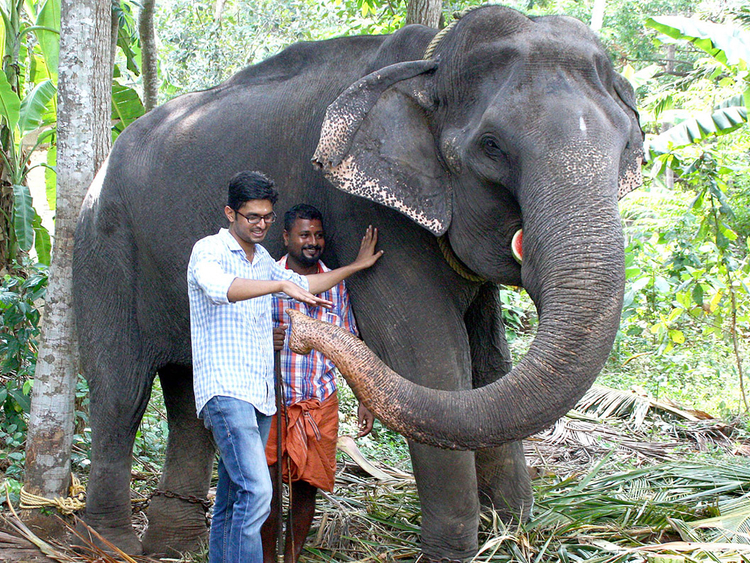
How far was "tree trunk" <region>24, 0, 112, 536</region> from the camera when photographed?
381 cm

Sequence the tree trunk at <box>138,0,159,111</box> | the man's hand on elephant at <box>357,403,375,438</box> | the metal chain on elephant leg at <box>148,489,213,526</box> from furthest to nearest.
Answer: the tree trunk at <box>138,0,159,111</box>
the metal chain on elephant leg at <box>148,489,213,526</box>
the man's hand on elephant at <box>357,403,375,438</box>

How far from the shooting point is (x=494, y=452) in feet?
12.0

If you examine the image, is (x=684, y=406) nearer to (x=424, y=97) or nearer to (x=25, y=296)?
(x=424, y=97)

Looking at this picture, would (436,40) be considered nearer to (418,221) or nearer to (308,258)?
(418,221)

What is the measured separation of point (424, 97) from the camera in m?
3.00

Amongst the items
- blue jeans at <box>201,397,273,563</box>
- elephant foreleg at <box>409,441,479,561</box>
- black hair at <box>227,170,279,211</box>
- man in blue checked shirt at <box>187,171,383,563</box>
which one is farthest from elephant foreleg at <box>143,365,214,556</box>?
black hair at <box>227,170,279,211</box>

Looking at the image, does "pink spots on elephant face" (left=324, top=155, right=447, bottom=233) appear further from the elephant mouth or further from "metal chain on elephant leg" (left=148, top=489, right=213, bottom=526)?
"metal chain on elephant leg" (left=148, top=489, right=213, bottom=526)

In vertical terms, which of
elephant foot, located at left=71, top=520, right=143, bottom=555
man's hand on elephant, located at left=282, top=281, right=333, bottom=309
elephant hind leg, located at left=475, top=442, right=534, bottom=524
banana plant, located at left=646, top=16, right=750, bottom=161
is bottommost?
elephant foot, located at left=71, top=520, right=143, bottom=555

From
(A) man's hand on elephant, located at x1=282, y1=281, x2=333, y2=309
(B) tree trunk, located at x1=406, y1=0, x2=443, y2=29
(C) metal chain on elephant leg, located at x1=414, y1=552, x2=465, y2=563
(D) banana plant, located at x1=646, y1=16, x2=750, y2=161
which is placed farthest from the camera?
(D) banana plant, located at x1=646, y1=16, x2=750, y2=161

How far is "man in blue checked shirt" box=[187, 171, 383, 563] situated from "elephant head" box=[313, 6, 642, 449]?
32 centimetres

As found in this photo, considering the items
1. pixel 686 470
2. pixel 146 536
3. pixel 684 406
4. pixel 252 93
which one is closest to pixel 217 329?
pixel 252 93

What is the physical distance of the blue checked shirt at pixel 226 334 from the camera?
2.83m

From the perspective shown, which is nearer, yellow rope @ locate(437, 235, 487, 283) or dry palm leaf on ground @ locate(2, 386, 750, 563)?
yellow rope @ locate(437, 235, 487, 283)

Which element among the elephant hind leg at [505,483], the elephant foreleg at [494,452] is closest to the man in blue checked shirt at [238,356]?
the elephant foreleg at [494,452]
